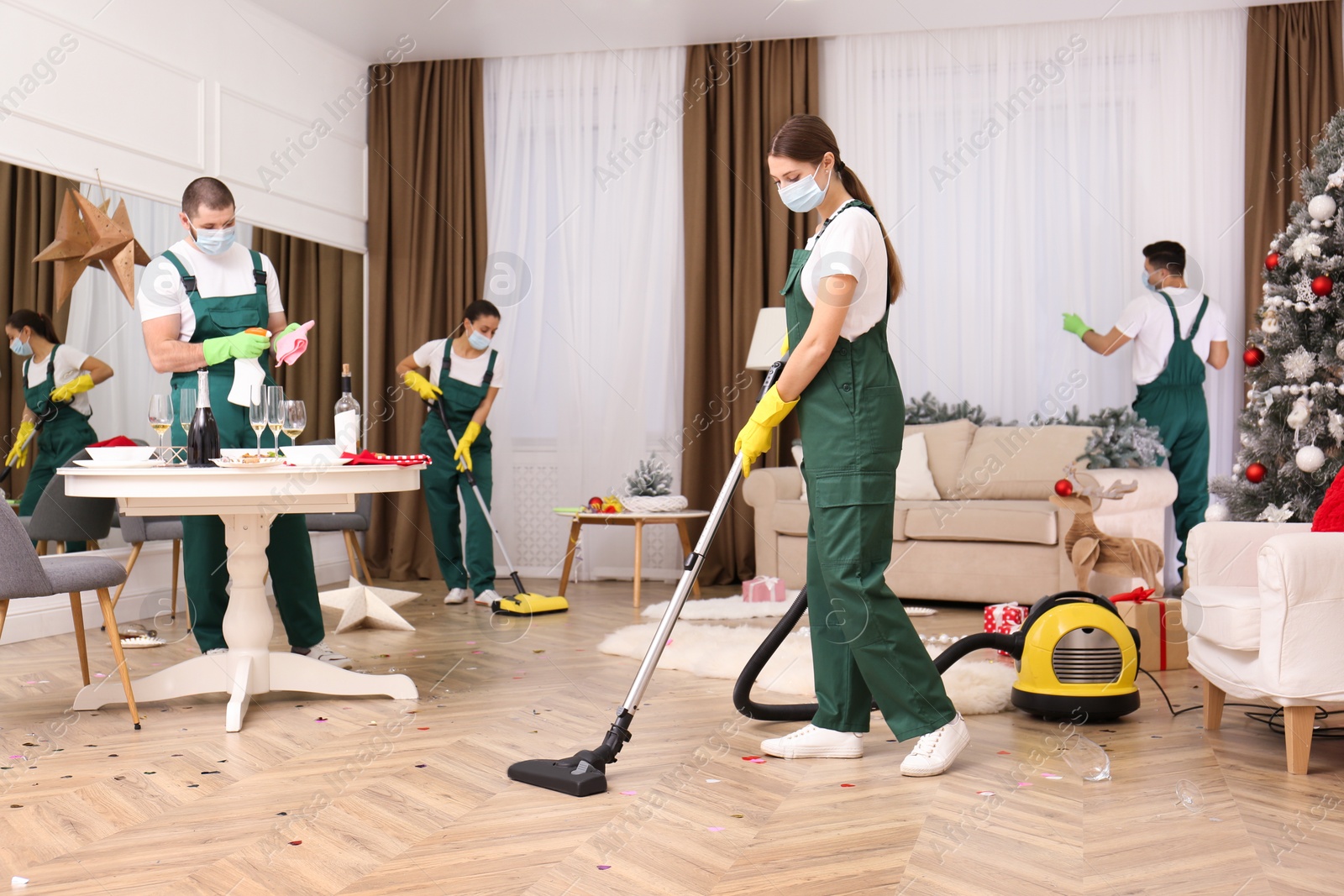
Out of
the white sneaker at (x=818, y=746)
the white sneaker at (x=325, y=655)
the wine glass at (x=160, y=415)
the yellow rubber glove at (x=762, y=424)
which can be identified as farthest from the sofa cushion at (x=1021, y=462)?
the wine glass at (x=160, y=415)

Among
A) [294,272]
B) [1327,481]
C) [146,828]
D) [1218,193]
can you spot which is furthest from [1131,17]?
[146,828]

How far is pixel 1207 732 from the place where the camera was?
9.20ft

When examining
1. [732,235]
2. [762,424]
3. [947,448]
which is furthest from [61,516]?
[947,448]

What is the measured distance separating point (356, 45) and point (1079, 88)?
3.80m

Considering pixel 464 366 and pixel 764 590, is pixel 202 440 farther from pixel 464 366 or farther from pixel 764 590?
pixel 764 590

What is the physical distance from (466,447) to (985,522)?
2323 millimetres

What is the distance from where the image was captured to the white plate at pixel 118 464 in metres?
2.68

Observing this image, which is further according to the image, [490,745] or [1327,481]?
[1327,481]

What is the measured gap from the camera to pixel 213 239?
3.13 m

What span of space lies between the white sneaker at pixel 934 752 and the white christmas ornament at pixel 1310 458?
176 cm

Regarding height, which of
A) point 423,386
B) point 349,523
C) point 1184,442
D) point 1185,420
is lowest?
point 349,523

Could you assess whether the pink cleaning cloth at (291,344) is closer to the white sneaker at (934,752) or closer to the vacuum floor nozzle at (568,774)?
the vacuum floor nozzle at (568,774)

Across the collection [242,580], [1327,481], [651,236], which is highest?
[651,236]

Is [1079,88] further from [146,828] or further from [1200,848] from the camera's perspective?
[146,828]
